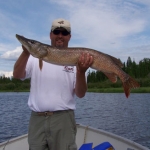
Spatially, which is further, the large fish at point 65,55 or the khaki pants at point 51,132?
the large fish at point 65,55

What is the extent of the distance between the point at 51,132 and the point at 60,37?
133cm

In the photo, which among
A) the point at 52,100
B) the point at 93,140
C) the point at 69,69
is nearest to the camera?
the point at 52,100

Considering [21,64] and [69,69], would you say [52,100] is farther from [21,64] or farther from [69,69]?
[21,64]

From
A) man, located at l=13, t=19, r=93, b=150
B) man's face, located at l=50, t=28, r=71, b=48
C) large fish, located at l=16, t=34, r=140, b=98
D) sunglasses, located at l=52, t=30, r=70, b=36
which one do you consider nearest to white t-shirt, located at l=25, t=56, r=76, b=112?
man, located at l=13, t=19, r=93, b=150

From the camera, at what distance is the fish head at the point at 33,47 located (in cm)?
356

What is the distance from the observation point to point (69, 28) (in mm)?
3709

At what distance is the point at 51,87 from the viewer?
11.2 feet

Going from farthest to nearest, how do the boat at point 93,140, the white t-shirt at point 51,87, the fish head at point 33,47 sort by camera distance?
1. the boat at point 93,140
2. the fish head at point 33,47
3. the white t-shirt at point 51,87

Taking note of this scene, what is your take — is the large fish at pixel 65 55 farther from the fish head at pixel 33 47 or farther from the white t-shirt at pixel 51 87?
the white t-shirt at pixel 51 87

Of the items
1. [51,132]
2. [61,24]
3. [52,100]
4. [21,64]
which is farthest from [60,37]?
[51,132]

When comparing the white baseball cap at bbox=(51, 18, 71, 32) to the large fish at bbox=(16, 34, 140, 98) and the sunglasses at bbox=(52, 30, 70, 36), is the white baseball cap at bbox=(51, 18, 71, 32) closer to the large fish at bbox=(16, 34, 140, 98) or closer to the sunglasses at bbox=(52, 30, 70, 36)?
the sunglasses at bbox=(52, 30, 70, 36)

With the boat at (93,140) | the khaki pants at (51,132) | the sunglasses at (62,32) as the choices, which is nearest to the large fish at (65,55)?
the sunglasses at (62,32)

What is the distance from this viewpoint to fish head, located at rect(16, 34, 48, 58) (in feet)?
11.7

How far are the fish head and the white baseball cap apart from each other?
1.05 ft
